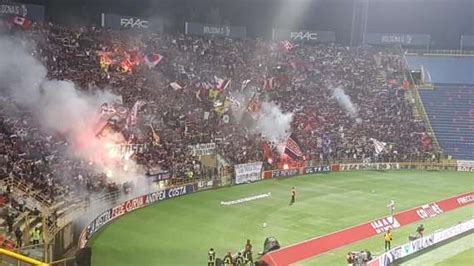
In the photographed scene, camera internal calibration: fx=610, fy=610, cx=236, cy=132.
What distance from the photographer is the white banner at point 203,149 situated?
3368cm

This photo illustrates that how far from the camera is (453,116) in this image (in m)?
47.4

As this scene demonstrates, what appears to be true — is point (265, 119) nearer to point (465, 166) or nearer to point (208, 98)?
point (208, 98)

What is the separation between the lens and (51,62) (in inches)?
1283

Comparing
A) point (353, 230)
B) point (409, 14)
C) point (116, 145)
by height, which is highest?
point (409, 14)

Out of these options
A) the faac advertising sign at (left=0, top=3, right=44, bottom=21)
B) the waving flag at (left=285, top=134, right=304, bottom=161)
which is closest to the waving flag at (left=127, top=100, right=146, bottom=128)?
the faac advertising sign at (left=0, top=3, right=44, bottom=21)

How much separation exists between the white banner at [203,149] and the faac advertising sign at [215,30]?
50.9 feet

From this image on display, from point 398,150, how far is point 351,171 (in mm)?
4803

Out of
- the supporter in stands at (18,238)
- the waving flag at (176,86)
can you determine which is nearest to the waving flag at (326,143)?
the waving flag at (176,86)

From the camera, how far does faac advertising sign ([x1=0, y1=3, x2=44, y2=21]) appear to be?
3458 cm

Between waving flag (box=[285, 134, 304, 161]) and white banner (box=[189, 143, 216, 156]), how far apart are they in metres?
5.79

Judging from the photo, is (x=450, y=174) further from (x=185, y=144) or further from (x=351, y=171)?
(x=185, y=144)

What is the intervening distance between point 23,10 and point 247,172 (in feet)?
53.9

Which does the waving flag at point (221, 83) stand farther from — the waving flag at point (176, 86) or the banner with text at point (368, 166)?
the banner with text at point (368, 166)

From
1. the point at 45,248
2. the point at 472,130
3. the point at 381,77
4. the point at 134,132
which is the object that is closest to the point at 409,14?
the point at 381,77
